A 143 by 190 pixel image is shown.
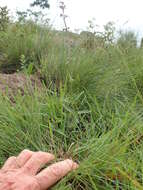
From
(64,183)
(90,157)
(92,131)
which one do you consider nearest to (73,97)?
(92,131)

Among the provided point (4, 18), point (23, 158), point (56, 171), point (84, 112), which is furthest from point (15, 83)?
point (4, 18)

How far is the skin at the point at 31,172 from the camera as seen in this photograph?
1027 millimetres

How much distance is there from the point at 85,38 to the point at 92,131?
1679mm

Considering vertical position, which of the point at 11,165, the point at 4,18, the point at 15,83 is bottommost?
the point at 11,165

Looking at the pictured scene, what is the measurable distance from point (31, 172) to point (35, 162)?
0.15 feet

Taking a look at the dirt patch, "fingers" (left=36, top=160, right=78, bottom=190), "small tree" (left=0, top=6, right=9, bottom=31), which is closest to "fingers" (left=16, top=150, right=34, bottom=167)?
"fingers" (left=36, top=160, right=78, bottom=190)

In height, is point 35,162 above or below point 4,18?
below

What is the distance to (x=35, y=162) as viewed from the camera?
3.79 ft

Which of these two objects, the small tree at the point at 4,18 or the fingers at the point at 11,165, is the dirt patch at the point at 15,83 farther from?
the small tree at the point at 4,18

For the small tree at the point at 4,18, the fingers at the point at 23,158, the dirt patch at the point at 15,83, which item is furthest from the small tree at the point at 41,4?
the fingers at the point at 23,158

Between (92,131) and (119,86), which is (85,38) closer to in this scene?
(119,86)

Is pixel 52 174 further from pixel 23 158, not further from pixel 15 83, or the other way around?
pixel 15 83

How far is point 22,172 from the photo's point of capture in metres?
1.10

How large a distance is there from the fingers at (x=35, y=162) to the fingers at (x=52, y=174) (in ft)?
0.18
